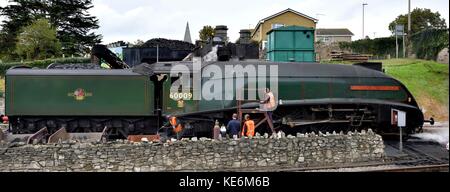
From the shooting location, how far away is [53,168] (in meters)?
10.3

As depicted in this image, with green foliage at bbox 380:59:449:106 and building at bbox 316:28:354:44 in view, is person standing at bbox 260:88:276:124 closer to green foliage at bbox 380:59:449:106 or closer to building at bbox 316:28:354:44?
green foliage at bbox 380:59:449:106

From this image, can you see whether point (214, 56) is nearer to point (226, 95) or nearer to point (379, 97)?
point (226, 95)

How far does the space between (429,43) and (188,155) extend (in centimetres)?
2384

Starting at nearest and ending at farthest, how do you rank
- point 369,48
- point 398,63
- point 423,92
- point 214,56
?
point 214,56
point 423,92
point 398,63
point 369,48

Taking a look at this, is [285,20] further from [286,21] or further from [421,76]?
[421,76]

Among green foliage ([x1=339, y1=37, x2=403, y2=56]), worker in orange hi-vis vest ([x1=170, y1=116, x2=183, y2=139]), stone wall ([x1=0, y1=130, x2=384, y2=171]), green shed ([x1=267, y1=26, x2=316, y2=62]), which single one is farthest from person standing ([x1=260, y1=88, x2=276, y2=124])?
green foliage ([x1=339, y1=37, x2=403, y2=56])

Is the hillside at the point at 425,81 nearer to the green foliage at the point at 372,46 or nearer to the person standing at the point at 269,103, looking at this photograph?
the person standing at the point at 269,103

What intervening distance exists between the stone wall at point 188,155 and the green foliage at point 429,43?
1979cm

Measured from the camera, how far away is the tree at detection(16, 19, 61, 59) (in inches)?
1521

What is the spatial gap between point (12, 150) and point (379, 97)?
33.1 ft

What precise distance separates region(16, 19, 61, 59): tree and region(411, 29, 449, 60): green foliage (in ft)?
92.9

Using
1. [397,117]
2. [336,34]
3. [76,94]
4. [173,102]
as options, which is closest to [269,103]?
[173,102]

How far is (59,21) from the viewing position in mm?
44094
